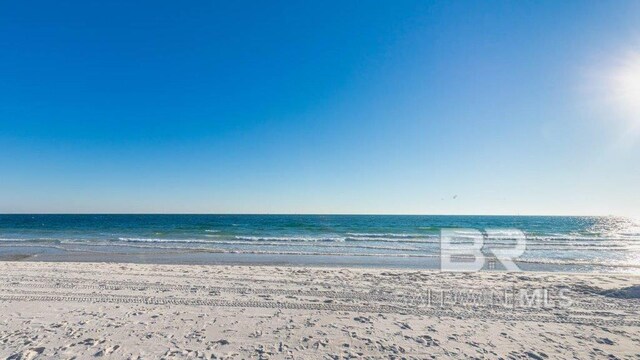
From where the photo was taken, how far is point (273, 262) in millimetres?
14375

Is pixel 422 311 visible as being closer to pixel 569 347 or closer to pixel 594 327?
pixel 569 347

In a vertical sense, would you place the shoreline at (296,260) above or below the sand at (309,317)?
below

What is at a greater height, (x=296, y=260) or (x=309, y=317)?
(x=309, y=317)

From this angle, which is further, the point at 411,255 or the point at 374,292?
the point at 411,255

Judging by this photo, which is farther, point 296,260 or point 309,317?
point 296,260

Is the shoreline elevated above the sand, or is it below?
below

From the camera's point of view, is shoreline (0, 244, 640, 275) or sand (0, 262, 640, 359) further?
shoreline (0, 244, 640, 275)

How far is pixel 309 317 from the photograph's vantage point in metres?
6.29

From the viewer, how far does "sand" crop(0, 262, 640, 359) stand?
4.91 meters

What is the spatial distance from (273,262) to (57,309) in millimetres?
8586

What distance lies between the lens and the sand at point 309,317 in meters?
4.91

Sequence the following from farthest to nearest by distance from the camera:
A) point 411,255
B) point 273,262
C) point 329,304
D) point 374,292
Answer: point 411,255
point 273,262
point 374,292
point 329,304

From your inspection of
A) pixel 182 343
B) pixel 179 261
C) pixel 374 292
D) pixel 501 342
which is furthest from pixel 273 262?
pixel 501 342

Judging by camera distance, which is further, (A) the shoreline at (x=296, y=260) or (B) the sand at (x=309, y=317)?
(A) the shoreline at (x=296, y=260)
